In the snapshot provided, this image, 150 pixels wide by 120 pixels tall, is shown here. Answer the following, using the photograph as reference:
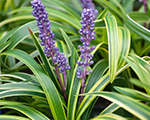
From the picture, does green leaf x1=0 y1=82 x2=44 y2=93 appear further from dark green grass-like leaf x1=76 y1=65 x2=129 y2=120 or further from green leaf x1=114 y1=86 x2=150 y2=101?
green leaf x1=114 y1=86 x2=150 y2=101

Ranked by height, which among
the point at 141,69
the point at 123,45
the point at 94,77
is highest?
the point at 123,45

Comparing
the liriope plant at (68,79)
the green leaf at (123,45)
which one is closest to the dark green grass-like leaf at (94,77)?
the liriope plant at (68,79)

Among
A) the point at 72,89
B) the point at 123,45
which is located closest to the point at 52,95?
the point at 72,89

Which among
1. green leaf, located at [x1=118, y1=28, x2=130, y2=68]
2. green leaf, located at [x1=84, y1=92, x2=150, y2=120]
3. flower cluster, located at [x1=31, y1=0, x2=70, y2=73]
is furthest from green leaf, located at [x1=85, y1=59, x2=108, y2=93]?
green leaf, located at [x1=84, y1=92, x2=150, y2=120]

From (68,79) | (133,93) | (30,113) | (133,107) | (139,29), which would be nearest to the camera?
(133,107)

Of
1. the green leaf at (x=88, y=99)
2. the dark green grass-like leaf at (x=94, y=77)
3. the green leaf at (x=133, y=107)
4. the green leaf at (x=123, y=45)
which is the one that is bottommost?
the green leaf at (x=133, y=107)

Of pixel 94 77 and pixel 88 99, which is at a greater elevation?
pixel 94 77

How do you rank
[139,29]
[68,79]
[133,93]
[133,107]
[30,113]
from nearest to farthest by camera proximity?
1. [133,107]
2. [133,93]
3. [30,113]
4. [68,79]
5. [139,29]

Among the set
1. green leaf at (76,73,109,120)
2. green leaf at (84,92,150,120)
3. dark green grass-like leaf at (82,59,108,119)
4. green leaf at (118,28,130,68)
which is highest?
green leaf at (118,28,130,68)

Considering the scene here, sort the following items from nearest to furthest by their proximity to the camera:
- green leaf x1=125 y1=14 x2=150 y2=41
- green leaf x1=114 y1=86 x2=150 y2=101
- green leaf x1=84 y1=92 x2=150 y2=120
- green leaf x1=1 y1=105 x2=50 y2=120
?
1. green leaf x1=84 y1=92 x2=150 y2=120
2. green leaf x1=114 y1=86 x2=150 y2=101
3. green leaf x1=1 y1=105 x2=50 y2=120
4. green leaf x1=125 y1=14 x2=150 y2=41

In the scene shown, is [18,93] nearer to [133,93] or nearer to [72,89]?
[72,89]

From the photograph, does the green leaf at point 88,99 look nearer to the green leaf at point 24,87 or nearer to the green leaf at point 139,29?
the green leaf at point 24,87

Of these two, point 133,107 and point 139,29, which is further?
point 139,29

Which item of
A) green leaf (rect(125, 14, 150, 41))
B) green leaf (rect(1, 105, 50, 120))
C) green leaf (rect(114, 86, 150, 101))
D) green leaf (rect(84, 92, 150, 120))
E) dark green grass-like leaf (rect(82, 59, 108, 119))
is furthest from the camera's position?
green leaf (rect(125, 14, 150, 41))
